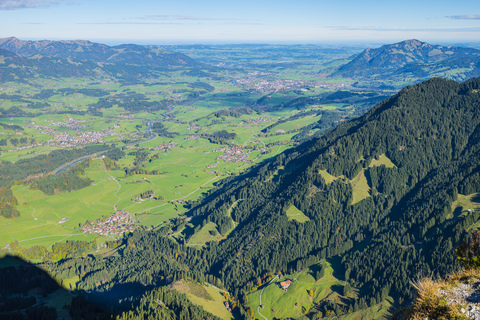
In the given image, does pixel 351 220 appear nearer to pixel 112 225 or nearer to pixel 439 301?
pixel 112 225

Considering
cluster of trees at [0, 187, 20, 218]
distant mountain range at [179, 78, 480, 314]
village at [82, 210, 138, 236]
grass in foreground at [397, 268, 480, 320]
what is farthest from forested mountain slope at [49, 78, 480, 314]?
grass in foreground at [397, 268, 480, 320]

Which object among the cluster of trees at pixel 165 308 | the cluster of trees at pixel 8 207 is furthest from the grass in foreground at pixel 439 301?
the cluster of trees at pixel 8 207

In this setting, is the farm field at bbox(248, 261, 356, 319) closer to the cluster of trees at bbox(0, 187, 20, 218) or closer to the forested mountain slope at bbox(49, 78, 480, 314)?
the forested mountain slope at bbox(49, 78, 480, 314)

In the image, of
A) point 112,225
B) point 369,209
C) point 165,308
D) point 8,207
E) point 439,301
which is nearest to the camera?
point 439,301

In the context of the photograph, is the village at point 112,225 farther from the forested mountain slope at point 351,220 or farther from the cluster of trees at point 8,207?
the cluster of trees at point 8,207

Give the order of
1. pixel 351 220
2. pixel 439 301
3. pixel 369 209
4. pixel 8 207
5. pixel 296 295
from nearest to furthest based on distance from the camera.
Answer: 1. pixel 439 301
2. pixel 296 295
3. pixel 351 220
4. pixel 369 209
5. pixel 8 207

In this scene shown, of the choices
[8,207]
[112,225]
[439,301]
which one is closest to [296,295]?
[439,301]
